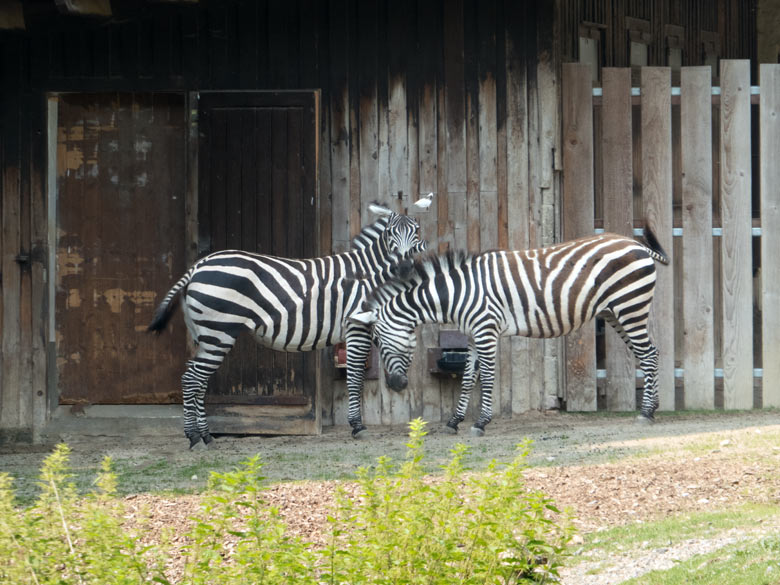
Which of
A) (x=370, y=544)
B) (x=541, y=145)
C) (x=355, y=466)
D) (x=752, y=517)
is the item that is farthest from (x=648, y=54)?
(x=370, y=544)

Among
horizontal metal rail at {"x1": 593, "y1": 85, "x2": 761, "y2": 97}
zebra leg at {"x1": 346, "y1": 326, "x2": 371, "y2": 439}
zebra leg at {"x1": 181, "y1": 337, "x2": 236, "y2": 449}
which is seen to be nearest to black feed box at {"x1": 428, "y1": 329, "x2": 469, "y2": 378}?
zebra leg at {"x1": 346, "y1": 326, "x2": 371, "y2": 439}

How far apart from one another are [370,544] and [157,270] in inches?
242

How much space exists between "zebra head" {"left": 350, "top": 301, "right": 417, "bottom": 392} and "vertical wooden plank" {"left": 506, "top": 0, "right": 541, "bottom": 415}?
4.01 ft

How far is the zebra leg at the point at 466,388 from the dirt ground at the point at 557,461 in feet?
0.41

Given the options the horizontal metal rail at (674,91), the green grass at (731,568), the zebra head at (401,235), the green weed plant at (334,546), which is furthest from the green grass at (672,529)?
the horizontal metal rail at (674,91)

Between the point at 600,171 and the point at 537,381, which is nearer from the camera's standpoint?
the point at 537,381

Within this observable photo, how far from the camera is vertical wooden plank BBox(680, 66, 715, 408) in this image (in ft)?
29.6

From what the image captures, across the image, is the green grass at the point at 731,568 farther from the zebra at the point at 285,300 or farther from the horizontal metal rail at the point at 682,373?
the horizontal metal rail at the point at 682,373

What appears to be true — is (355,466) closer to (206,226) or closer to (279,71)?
(206,226)

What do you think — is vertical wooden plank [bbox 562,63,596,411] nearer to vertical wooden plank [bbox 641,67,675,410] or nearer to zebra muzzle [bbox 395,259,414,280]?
vertical wooden plank [bbox 641,67,675,410]

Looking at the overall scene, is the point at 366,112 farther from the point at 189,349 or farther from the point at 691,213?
the point at 691,213

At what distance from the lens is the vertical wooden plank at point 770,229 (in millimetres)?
8969

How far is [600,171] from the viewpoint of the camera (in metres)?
10.7

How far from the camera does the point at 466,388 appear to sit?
27.4ft
